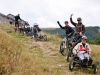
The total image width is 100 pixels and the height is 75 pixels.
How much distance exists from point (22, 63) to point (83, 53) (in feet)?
9.64

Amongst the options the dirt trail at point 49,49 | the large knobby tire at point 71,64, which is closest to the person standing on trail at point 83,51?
the large knobby tire at point 71,64

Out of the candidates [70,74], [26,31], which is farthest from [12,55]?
[26,31]

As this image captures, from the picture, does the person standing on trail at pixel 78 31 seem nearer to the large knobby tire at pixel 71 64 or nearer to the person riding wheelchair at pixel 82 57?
the person riding wheelchair at pixel 82 57

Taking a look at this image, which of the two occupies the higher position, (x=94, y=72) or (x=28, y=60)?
(x=28, y=60)

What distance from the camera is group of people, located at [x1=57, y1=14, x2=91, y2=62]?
9755 mm

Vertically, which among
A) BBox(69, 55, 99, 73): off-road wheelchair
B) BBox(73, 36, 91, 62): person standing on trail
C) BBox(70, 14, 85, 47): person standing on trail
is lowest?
BBox(69, 55, 99, 73): off-road wheelchair

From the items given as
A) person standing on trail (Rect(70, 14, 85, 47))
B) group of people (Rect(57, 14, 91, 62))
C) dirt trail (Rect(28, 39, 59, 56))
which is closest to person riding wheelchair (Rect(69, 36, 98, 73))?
group of people (Rect(57, 14, 91, 62))

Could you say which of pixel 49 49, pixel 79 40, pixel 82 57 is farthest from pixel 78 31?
pixel 49 49

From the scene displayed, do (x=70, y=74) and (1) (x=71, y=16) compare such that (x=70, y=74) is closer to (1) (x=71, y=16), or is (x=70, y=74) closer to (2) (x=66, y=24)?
(1) (x=71, y=16)

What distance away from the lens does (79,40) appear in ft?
37.6

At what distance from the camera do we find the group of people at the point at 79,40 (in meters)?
9.75

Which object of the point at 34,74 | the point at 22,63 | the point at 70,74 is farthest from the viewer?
the point at 70,74

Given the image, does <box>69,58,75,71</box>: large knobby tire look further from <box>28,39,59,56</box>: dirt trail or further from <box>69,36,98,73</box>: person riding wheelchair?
<box>28,39,59,56</box>: dirt trail

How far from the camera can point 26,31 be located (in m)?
26.0
